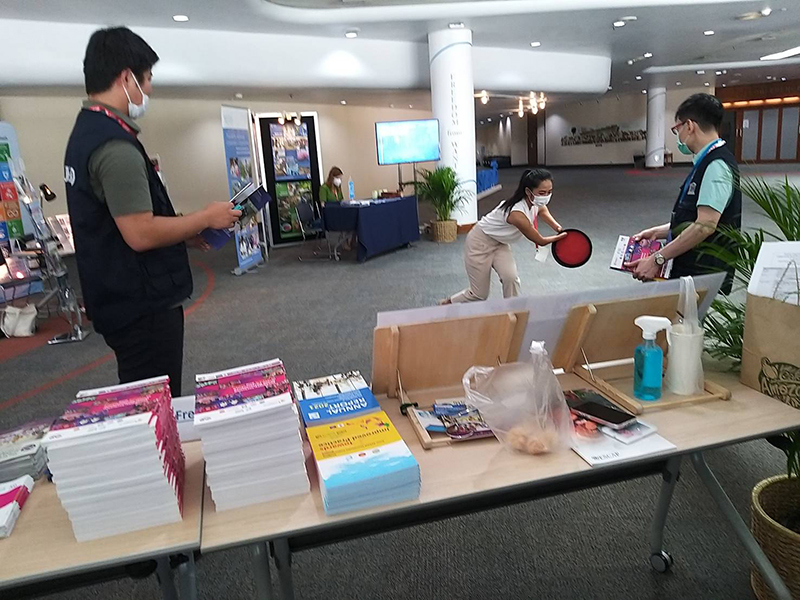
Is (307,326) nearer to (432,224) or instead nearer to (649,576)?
(649,576)

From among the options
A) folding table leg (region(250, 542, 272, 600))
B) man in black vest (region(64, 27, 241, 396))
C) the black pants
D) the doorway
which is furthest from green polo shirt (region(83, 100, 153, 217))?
the doorway

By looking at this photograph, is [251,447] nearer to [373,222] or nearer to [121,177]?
[121,177]

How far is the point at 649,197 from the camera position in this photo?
1228cm

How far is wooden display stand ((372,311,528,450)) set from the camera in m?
1.53

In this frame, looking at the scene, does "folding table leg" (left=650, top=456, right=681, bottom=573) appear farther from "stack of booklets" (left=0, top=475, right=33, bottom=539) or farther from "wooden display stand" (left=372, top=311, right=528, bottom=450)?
"stack of booklets" (left=0, top=475, right=33, bottom=539)

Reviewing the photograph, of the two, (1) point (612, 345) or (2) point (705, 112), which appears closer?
(1) point (612, 345)

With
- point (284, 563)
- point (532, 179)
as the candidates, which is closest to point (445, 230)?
point (532, 179)

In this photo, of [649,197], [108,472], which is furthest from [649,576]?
[649,197]

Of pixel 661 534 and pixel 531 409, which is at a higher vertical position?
pixel 531 409

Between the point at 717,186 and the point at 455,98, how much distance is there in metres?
6.75

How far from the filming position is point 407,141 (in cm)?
877

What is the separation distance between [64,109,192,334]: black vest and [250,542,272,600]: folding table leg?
882mm

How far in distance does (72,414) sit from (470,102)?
840cm

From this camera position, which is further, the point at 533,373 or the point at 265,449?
the point at 533,373
